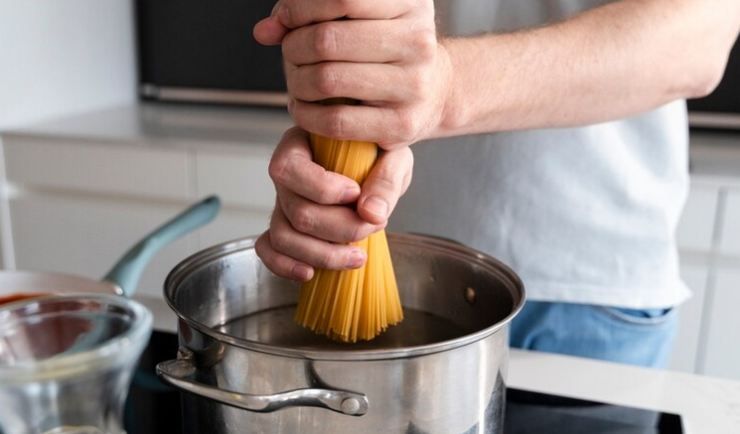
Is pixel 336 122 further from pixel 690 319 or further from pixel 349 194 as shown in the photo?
pixel 690 319

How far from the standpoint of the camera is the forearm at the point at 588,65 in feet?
1.61

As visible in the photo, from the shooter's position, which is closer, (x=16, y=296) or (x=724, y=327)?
(x=16, y=296)

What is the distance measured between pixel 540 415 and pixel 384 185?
0.23 metres

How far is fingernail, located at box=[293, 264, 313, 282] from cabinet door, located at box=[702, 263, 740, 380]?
1.04 metres

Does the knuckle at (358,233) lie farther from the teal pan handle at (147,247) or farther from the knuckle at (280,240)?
the teal pan handle at (147,247)

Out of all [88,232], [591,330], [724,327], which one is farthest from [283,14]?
[88,232]

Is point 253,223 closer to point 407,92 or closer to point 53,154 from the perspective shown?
point 53,154

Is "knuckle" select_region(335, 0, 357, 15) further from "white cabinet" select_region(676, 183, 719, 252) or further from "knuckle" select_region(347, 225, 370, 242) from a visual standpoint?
"white cabinet" select_region(676, 183, 719, 252)

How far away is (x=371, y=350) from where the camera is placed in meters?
0.35

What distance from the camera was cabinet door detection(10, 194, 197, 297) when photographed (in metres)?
1.56

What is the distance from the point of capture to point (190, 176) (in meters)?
1.50

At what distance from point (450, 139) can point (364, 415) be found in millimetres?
424

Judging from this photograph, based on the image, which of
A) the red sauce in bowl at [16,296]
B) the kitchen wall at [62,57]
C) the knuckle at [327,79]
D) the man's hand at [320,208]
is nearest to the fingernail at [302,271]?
the man's hand at [320,208]

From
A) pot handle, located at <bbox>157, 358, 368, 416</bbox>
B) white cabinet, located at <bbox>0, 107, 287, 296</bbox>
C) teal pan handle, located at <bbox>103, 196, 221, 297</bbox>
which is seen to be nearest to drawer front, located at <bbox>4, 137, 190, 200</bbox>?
white cabinet, located at <bbox>0, 107, 287, 296</bbox>
